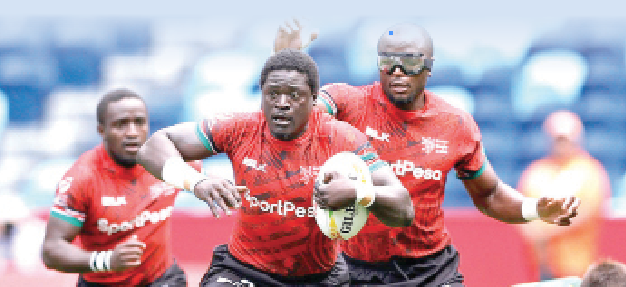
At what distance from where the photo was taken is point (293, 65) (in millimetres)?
5297

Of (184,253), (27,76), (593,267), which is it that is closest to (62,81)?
(27,76)

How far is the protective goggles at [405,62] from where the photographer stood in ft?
20.3

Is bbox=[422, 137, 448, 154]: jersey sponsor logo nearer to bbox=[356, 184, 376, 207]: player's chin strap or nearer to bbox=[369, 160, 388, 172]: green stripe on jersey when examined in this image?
bbox=[369, 160, 388, 172]: green stripe on jersey

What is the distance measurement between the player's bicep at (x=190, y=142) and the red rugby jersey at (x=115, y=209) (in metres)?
1.52

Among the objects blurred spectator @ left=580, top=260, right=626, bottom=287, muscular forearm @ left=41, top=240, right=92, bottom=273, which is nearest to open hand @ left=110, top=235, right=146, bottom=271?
muscular forearm @ left=41, top=240, right=92, bottom=273

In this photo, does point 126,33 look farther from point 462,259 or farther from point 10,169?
point 462,259

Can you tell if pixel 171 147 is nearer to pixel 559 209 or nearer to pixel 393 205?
pixel 393 205

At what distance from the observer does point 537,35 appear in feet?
47.0

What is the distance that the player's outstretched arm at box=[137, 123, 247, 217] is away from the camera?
4.71 m

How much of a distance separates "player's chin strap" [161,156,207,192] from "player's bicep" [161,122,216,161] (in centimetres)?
18

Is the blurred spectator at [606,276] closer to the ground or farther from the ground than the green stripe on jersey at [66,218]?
closer to the ground

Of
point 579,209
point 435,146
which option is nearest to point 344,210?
point 435,146

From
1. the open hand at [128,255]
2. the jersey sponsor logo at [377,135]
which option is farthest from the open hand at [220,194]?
the jersey sponsor logo at [377,135]

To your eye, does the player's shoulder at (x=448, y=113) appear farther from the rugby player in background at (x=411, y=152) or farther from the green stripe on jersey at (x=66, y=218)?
the green stripe on jersey at (x=66, y=218)
